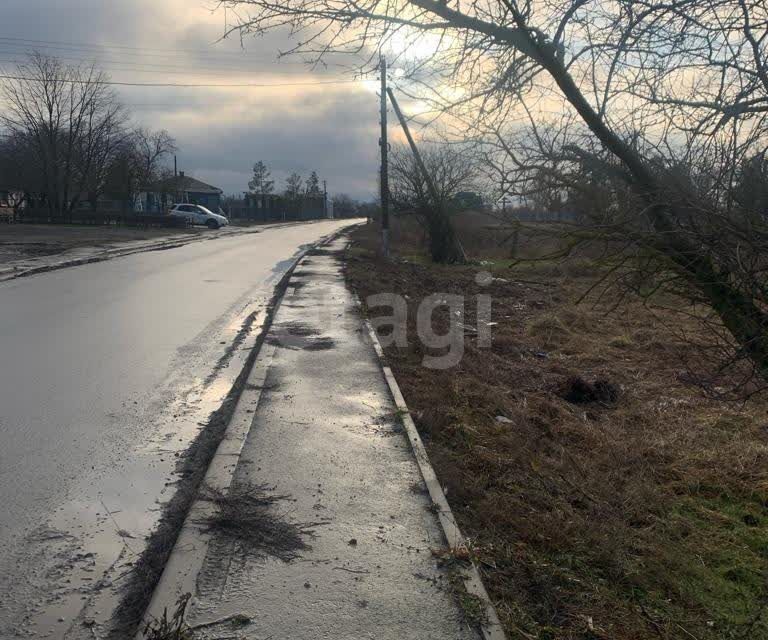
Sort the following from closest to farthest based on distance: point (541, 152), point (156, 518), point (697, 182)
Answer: point (697, 182)
point (156, 518)
point (541, 152)

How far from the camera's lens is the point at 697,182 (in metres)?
3.70

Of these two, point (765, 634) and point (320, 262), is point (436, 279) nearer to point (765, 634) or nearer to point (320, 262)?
point (320, 262)

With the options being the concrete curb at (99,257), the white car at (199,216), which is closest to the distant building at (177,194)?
the white car at (199,216)

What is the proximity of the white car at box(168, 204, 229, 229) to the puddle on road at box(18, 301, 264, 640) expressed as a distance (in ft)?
157

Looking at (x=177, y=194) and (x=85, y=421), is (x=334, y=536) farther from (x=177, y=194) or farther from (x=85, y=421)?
(x=177, y=194)

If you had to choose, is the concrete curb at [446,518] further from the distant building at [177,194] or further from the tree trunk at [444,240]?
the distant building at [177,194]

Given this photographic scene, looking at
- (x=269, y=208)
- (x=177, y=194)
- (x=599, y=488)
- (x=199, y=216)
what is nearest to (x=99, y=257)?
(x=599, y=488)

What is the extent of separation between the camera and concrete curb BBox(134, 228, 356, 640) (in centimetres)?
310

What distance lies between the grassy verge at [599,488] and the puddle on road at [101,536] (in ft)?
5.76

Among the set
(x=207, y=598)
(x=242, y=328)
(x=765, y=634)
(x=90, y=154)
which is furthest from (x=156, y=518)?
(x=90, y=154)

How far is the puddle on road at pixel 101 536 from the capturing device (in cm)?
304

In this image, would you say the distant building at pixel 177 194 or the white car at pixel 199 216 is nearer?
the white car at pixel 199 216

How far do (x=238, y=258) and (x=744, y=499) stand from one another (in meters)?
20.5

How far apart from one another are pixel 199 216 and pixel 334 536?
52.2 m
